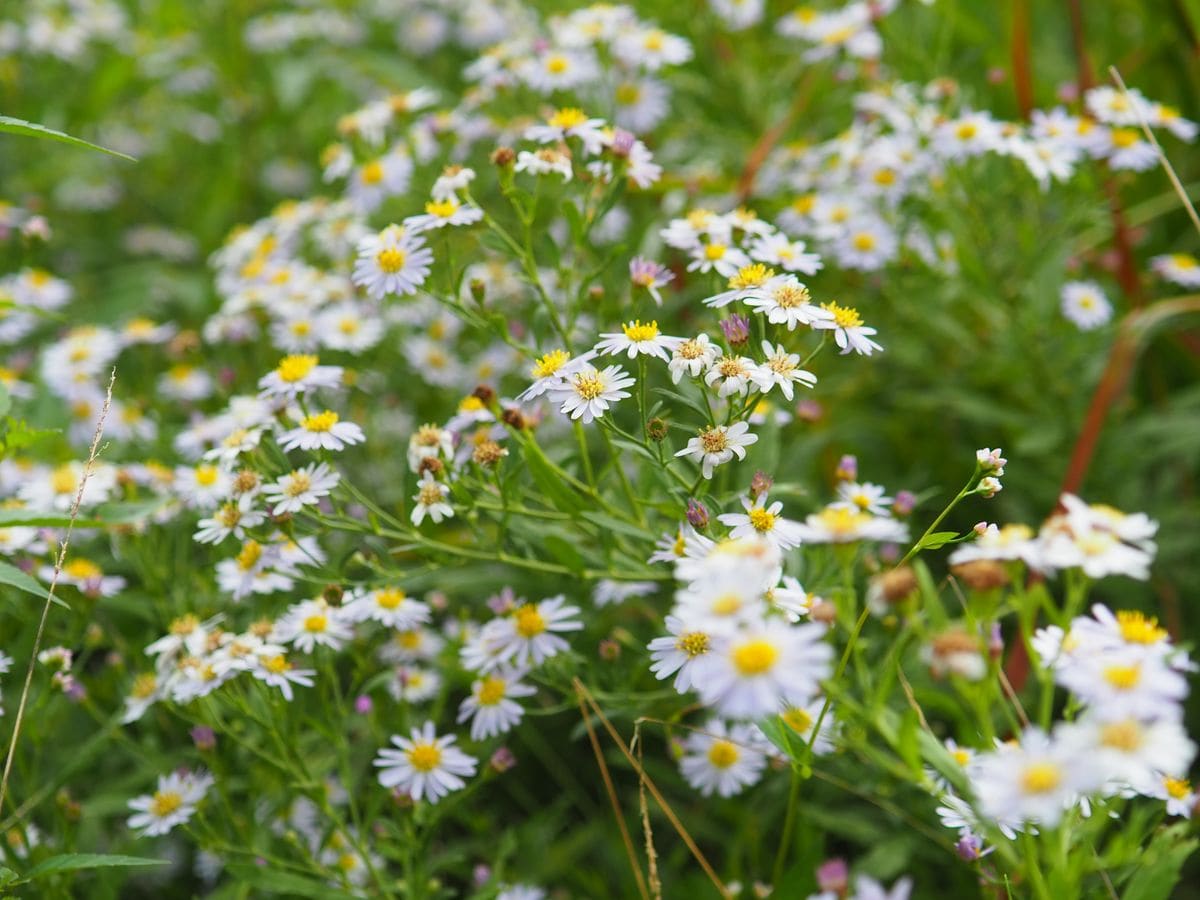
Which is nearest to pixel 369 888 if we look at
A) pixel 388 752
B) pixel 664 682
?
pixel 388 752

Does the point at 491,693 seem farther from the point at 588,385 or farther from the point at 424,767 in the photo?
the point at 588,385

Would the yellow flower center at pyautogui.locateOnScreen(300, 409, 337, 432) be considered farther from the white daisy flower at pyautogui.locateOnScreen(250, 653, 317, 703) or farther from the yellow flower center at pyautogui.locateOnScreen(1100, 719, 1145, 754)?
the yellow flower center at pyautogui.locateOnScreen(1100, 719, 1145, 754)

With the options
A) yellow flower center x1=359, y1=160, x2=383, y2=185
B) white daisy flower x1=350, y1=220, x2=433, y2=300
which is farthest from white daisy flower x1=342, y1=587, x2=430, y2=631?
yellow flower center x1=359, y1=160, x2=383, y2=185

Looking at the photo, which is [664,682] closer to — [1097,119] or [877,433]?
[877,433]

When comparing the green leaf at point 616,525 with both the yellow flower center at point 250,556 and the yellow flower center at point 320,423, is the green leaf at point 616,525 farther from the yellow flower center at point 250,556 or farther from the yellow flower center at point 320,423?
the yellow flower center at point 250,556

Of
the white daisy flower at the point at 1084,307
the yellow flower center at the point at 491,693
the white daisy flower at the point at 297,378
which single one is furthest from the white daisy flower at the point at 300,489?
the white daisy flower at the point at 1084,307

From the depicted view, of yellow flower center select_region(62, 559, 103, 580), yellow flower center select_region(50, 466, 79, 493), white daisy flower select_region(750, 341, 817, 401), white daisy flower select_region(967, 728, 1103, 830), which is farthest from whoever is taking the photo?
yellow flower center select_region(50, 466, 79, 493)

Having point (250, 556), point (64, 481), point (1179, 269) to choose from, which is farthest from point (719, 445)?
point (1179, 269)
